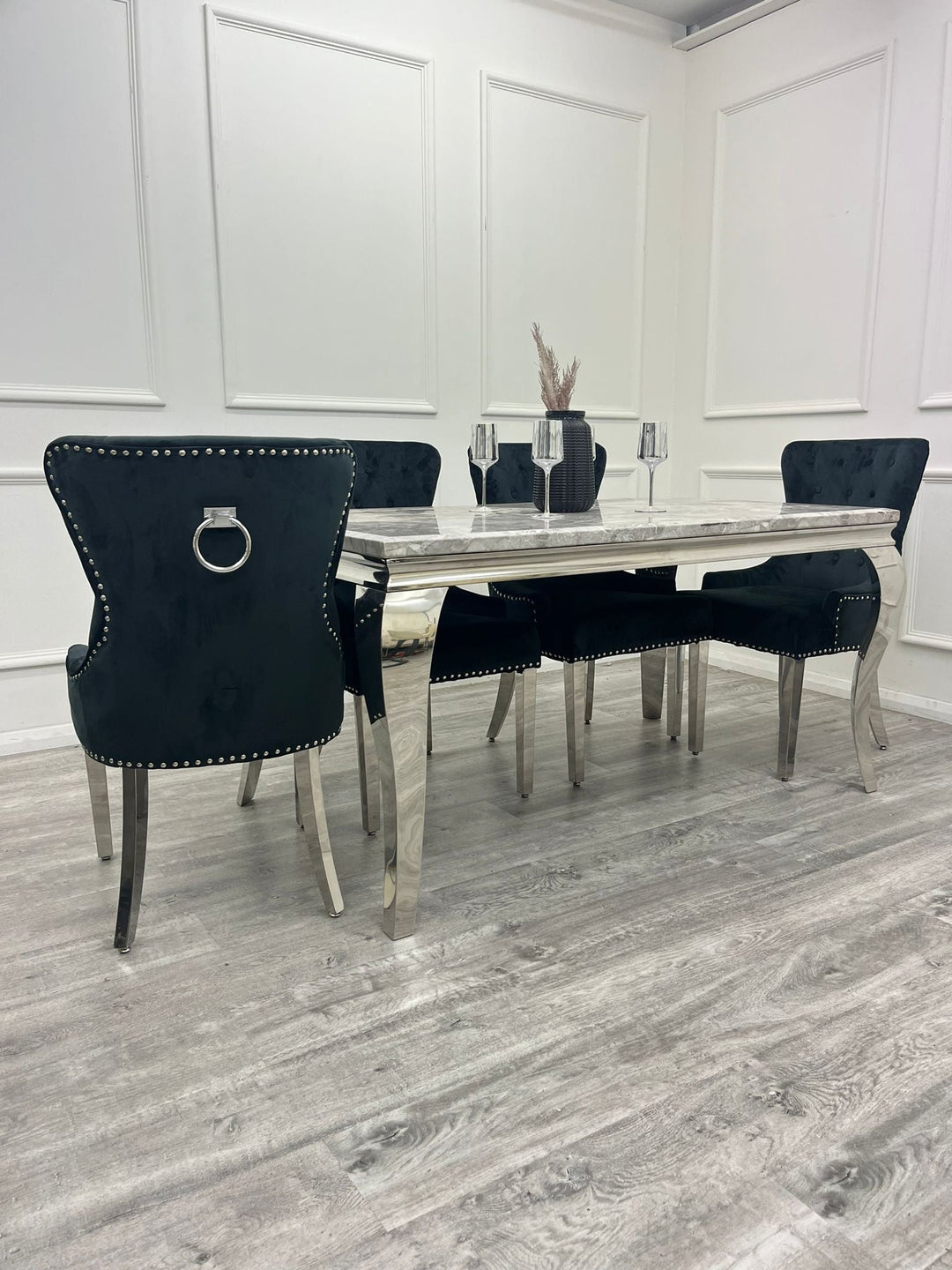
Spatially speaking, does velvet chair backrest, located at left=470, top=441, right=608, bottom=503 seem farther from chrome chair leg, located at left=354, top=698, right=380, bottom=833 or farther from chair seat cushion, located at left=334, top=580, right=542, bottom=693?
chrome chair leg, located at left=354, top=698, right=380, bottom=833

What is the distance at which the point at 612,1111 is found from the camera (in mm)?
1305

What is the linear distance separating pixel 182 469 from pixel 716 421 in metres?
3.26

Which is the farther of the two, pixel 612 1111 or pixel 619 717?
pixel 619 717

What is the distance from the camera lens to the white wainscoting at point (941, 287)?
10.5 feet

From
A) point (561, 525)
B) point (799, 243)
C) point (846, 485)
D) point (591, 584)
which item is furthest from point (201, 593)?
point (799, 243)

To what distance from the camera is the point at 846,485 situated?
2883 millimetres

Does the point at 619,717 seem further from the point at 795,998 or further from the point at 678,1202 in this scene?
the point at 678,1202

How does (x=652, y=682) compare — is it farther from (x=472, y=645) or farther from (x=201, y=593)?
(x=201, y=593)

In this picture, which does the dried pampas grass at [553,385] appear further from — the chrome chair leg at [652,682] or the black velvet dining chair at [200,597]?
the chrome chair leg at [652,682]

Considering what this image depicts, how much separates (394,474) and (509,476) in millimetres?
425

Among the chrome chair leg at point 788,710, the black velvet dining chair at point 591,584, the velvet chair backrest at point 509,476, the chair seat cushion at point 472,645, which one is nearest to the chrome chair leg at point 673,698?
the black velvet dining chair at point 591,584

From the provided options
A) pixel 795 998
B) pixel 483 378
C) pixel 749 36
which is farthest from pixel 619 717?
pixel 749 36

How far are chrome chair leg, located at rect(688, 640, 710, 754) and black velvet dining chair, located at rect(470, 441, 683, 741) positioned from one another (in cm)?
16

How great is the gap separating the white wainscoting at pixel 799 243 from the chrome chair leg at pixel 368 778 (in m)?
2.44
